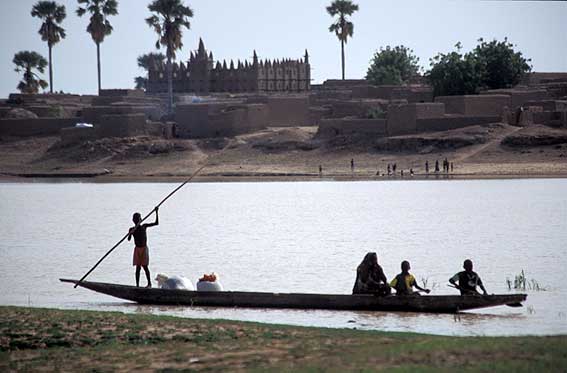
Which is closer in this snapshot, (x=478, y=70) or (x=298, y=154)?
(x=298, y=154)

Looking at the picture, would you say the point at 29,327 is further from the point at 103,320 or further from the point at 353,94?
the point at 353,94

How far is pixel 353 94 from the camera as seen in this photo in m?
66.5

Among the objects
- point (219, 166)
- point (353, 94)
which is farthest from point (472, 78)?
point (219, 166)

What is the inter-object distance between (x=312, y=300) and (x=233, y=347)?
408 cm

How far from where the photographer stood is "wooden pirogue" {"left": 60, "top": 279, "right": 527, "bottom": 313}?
17875 mm

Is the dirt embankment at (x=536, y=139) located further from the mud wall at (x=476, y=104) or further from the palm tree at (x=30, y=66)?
the palm tree at (x=30, y=66)

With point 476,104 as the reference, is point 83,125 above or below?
below

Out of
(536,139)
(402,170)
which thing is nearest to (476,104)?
(536,139)

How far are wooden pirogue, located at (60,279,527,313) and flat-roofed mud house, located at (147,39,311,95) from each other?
5697 cm

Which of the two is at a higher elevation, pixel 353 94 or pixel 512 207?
pixel 353 94

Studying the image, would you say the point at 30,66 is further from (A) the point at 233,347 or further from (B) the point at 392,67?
(A) the point at 233,347

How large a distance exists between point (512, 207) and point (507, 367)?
29.0 m

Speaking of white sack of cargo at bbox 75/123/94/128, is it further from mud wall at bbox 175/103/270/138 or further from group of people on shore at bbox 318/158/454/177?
group of people on shore at bbox 318/158/454/177

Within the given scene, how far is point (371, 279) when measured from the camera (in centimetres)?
1828
